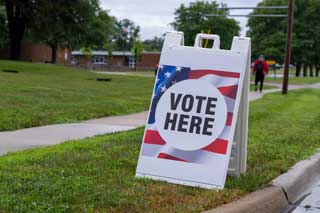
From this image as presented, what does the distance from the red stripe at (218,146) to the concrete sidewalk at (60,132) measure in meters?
3.28

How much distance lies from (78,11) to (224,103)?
3090 centimetres

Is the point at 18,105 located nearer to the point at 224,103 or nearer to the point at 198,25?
the point at 224,103

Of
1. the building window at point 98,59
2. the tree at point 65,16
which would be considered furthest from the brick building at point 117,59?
the tree at point 65,16

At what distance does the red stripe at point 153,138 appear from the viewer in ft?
18.7

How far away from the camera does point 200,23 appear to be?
6944cm

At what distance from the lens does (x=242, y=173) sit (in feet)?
20.3

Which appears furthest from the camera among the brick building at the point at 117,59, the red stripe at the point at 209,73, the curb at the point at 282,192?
the brick building at the point at 117,59

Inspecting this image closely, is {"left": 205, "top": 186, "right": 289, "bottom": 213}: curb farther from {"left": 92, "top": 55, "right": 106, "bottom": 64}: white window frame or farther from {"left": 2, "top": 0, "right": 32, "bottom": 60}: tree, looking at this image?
{"left": 92, "top": 55, "right": 106, "bottom": 64}: white window frame

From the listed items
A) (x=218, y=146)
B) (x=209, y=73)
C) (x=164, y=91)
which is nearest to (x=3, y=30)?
(x=164, y=91)

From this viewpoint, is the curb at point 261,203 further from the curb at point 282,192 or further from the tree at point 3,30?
the tree at point 3,30

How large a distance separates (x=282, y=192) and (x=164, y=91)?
1720 millimetres

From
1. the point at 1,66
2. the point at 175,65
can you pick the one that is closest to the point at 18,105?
the point at 175,65

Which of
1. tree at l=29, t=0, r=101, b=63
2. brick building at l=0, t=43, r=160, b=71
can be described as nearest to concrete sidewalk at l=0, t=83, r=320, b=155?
tree at l=29, t=0, r=101, b=63

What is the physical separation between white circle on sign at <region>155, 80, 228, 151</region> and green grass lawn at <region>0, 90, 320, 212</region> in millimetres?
520
